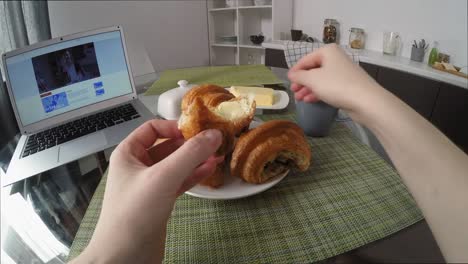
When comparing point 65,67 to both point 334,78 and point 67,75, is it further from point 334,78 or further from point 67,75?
point 334,78

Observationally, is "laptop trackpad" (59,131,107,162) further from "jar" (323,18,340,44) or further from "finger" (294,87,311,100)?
"jar" (323,18,340,44)

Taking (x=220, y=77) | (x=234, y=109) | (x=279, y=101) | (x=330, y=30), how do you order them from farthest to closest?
(x=330, y=30) → (x=220, y=77) → (x=279, y=101) → (x=234, y=109)

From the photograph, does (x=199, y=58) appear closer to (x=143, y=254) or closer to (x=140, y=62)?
(x=140, y=62)

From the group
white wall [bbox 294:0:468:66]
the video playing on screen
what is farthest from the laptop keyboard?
white wall [bbox 294:0:468:66]

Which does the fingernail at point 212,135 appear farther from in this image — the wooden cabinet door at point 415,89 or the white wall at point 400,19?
the white wall at point 400,19

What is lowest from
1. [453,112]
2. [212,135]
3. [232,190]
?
[453,112]

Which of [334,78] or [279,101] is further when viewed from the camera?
[279,101]

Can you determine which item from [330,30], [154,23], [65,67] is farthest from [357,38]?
[65,67]
